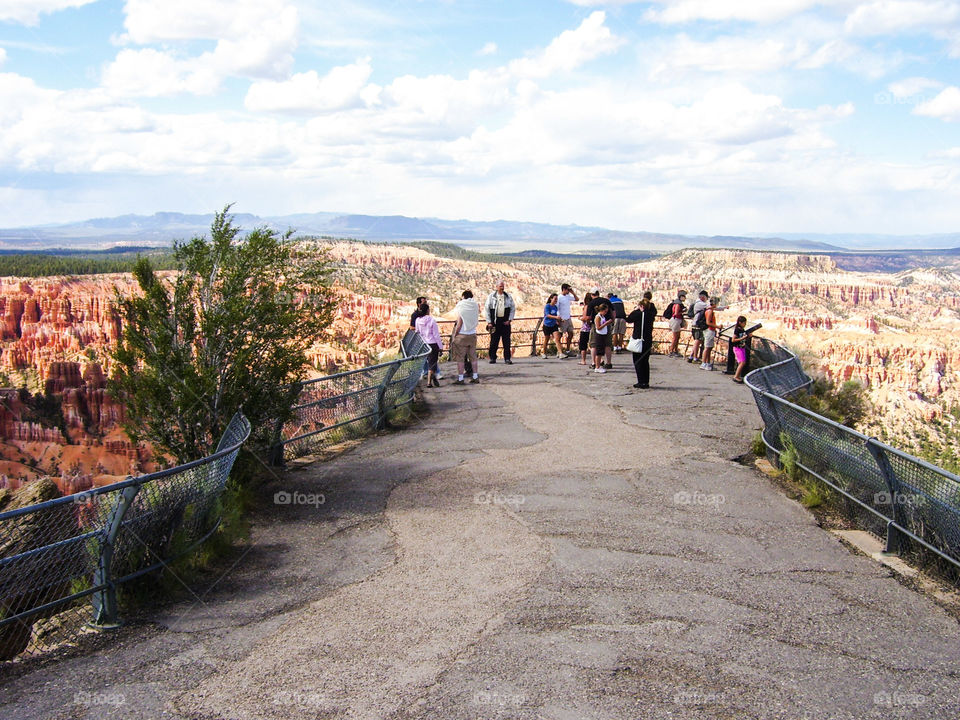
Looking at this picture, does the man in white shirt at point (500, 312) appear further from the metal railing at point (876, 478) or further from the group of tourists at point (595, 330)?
the metal railing at point (876, 478)

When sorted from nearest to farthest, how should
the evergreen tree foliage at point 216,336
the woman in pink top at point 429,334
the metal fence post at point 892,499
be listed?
the metal fence post at point 892,499, the evergreen tree foliage at point 216,336, the woman in pink top at point 429,334

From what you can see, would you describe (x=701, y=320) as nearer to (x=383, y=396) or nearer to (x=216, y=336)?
(x=383, y=396)

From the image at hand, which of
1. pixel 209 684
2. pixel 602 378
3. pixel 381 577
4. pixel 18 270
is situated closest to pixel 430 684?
pixel 209 684

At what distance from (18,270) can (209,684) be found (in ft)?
456

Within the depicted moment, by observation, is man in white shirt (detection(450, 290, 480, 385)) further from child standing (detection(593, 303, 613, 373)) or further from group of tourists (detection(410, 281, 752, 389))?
child standing (detection(593, 303, 613, 373))

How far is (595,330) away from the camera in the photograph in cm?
1812

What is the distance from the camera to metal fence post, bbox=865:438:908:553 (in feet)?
23.5

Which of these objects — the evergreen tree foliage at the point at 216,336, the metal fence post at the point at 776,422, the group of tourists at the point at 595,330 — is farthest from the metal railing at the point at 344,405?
the metal fence post at the point at 776,422

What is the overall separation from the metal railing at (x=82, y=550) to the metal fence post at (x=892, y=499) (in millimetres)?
5973

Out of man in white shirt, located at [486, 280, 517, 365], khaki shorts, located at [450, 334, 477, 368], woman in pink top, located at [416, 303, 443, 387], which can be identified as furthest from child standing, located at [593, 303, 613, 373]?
woman in pink top, located at [416, 303, 443, 387]

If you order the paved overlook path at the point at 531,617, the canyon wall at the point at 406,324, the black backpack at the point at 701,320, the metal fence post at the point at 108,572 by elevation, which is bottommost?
the canyon wall at the point at 406,324

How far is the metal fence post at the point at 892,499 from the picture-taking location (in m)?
7.15

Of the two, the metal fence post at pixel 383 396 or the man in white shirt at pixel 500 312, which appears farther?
the man in white shirt at pixel 500 312

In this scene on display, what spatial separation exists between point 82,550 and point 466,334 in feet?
37.1
